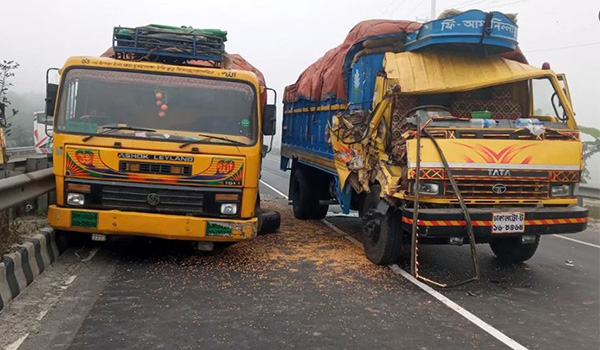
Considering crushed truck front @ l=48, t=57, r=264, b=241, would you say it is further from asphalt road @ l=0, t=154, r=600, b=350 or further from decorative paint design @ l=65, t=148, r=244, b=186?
asphalt road @ l=0, t=154, r=600, b=350

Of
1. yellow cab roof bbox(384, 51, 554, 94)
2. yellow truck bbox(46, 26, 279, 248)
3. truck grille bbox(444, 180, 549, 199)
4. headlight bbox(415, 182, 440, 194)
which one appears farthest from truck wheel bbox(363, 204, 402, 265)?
yellow cab roof bbox(384, 51, 554, 94)

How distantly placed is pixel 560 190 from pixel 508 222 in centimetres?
88

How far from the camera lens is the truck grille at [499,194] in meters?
6.22

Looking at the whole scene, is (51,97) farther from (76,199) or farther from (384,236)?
(384,236)

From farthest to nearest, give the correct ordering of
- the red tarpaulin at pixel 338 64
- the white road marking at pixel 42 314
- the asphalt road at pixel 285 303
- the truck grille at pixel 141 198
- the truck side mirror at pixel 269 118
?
the red tarpaulin at pixel 338 64
the truck side mirror at pixel 269 118
the truck grille at pixel 141 198
the white road marking at pixel 42 314
the asphalt road at pixel 285 303

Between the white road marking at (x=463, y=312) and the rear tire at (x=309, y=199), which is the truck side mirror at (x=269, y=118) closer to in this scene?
the white road marking at (x=463, y=312)

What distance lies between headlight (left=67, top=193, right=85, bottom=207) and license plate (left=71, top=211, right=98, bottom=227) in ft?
0.41

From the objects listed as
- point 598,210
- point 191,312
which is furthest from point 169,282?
point 598,210

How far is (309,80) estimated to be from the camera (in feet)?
35.4

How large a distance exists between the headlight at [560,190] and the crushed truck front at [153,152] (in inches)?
137

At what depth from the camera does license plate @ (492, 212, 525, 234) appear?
20.3 feet

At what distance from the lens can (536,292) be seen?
6.19 metres

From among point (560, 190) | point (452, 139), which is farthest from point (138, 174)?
point (560, 190)

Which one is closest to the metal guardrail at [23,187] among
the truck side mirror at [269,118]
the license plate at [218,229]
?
the license plate at [218,229]
